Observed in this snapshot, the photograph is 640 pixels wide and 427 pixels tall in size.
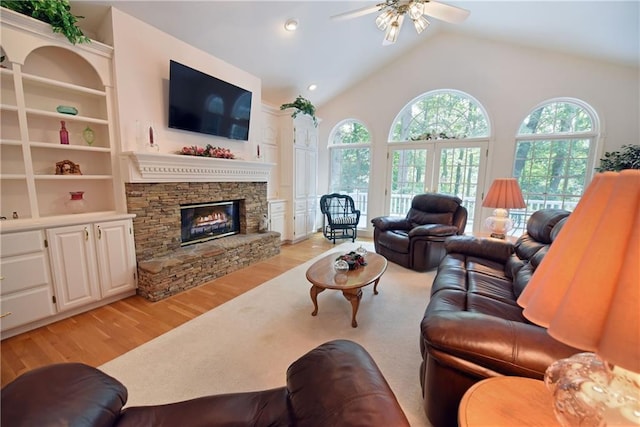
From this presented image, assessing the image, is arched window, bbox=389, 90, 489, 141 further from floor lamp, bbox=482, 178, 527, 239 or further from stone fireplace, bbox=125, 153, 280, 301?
stone fireplace, bbox=125, 153, 280, 301

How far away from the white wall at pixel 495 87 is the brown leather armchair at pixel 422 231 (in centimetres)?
125

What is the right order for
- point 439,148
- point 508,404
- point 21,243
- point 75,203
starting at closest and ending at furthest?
1. point 508,404
2. point 21,243
3. point 75,203
4. point 439,148

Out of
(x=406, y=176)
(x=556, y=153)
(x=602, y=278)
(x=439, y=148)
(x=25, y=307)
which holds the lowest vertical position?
(x=25, y=307)

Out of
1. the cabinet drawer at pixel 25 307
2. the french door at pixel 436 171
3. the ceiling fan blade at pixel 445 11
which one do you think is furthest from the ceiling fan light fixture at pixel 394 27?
the cabinet drawer at pixel 25 307

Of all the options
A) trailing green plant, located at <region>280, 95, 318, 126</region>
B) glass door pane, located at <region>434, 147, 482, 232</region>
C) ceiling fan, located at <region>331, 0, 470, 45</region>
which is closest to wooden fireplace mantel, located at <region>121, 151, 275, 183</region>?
trailing green plant, located at <region>280, 95, 318, 126</region>

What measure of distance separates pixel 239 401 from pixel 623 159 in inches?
206

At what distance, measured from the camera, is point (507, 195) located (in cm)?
287

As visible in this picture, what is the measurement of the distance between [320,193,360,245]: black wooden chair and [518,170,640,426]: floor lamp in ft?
14.8

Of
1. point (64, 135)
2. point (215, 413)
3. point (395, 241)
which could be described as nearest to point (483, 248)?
point (395, 241)

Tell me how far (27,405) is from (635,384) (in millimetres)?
1610

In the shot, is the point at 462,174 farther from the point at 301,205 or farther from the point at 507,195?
the point at 301,205

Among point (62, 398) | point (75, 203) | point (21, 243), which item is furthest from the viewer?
point (75, 203)

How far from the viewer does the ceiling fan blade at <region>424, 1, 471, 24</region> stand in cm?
226

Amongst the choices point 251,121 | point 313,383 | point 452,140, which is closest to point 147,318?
point 313,383
